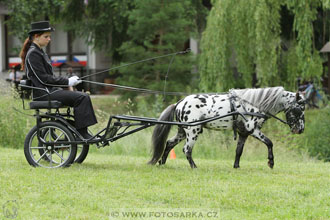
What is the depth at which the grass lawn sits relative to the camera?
221 inches

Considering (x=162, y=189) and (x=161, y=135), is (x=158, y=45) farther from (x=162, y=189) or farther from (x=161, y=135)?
(x=162, y=189)

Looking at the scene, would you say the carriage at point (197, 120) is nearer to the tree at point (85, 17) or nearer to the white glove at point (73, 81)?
the white glove at point (73, 81)

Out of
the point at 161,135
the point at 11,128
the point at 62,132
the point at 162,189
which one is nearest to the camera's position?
the point at 162,189

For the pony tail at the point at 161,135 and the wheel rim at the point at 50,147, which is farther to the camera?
the pony tail at the point at 161,135

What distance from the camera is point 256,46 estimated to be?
1528cm

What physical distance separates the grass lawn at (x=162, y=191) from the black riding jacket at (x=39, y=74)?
1.18 m

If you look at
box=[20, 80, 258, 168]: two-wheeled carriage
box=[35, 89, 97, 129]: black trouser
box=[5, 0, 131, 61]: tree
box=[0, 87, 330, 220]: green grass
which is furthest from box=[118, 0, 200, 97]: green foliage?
box=[35, 89, 97, 129]: black trouser

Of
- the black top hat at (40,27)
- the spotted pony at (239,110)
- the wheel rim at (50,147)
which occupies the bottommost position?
the wheel rim at (50,147)

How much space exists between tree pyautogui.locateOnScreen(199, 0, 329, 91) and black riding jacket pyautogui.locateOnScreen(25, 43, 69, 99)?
332 inches

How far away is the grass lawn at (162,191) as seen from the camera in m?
5.62

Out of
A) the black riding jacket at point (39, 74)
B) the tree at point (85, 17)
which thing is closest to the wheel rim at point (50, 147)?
the black riding jacket at point (39, 74)

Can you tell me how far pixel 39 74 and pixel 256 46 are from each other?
8.77 meters

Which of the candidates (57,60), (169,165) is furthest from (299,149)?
(57,60)

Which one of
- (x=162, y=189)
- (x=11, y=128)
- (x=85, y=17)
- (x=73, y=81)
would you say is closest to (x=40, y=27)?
(x=73, y=81)
